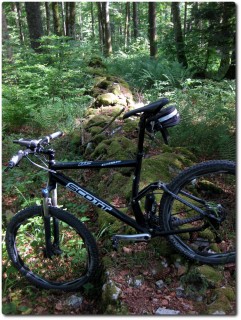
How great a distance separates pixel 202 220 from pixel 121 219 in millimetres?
850

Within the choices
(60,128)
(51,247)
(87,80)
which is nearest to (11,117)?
(60,128)

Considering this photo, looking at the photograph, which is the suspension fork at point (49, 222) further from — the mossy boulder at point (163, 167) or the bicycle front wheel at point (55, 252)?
the mossy boulder at point (163, 167)

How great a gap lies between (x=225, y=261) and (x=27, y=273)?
6.87 ft

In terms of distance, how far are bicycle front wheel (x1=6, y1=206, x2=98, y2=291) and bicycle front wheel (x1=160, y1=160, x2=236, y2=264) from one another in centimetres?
86

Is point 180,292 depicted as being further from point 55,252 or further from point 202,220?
point 55,252

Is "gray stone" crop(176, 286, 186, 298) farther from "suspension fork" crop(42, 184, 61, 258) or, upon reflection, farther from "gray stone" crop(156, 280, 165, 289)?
"suspension fork" crop(42, 184, 61, 258)

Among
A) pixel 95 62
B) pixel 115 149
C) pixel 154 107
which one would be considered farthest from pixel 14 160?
pixel 95 62

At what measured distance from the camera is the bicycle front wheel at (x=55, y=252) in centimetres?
305

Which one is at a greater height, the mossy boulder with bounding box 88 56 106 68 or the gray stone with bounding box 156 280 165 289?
the mossy boulder with bounding box 88 56 106 68

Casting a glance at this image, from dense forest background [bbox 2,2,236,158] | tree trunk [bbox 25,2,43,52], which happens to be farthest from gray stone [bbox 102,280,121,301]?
tree trunk [bbox 25,2,43,52]

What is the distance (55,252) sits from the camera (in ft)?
10.6

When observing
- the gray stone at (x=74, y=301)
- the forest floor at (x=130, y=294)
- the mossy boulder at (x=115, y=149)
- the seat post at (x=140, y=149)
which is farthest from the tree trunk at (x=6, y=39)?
the gray stone at (x=74, y=301)

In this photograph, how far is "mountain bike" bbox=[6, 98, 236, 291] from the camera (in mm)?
2867

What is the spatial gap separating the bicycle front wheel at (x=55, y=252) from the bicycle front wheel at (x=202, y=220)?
33.8 inches
